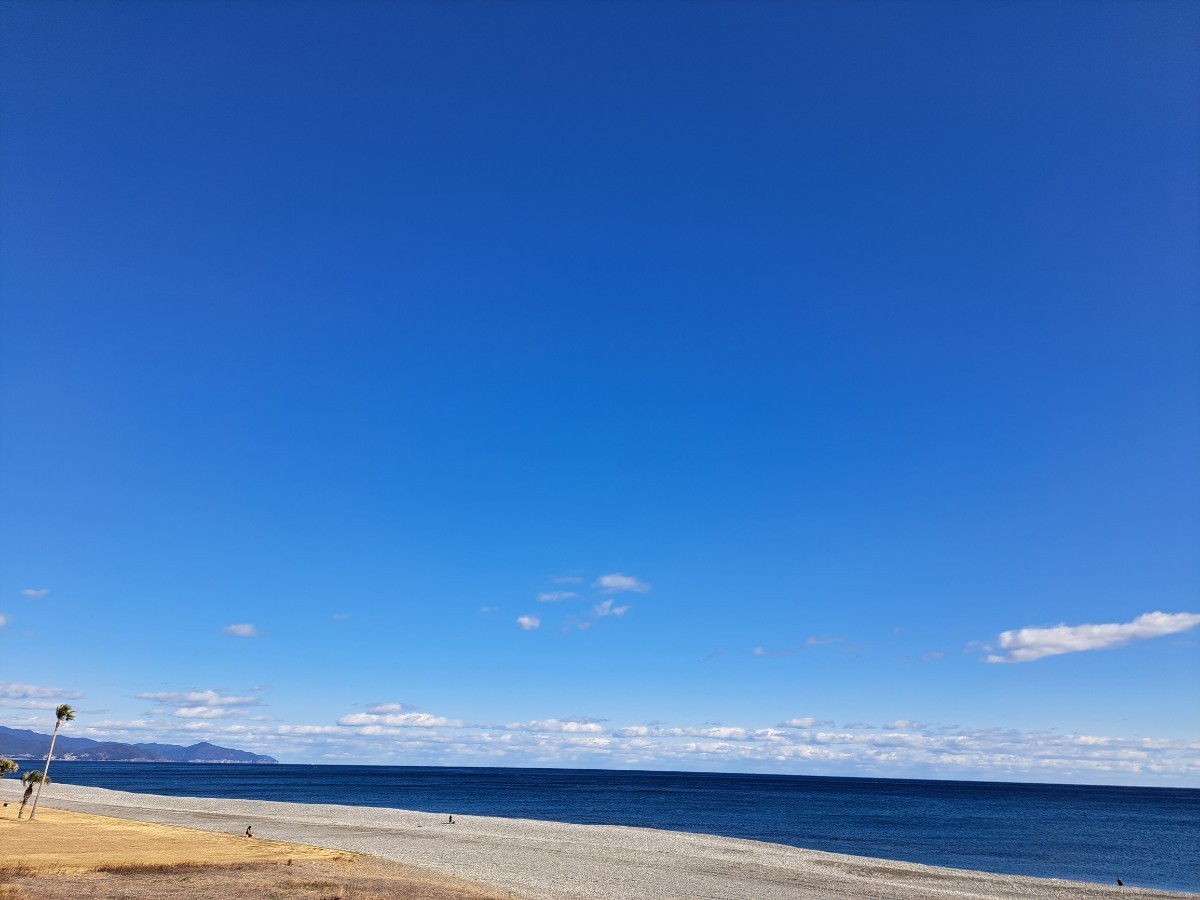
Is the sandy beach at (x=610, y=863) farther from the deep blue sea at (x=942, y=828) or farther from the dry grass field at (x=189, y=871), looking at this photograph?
the deep blue sea at (x=942, y=828)

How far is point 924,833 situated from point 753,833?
26.8m

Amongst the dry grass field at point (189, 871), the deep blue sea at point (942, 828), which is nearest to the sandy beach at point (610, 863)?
the dry grass field at point (189, 871)

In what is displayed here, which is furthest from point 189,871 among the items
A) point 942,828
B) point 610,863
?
point 942,828

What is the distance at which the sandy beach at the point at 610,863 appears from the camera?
4388 centimetres

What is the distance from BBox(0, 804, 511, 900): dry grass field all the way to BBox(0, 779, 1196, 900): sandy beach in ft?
8.17

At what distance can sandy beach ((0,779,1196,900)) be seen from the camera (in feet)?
144


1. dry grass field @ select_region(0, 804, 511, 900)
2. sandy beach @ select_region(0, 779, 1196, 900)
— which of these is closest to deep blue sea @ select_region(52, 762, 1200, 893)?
sandy beach @ select_region(0, 779, 1196, 900)

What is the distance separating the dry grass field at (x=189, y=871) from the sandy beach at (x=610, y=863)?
2.49 m

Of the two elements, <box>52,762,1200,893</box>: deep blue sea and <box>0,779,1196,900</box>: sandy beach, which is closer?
<box>0,779,1196,900</box>: sandy beach

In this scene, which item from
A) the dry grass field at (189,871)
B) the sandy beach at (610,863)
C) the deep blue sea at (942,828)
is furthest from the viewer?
the deep blue sea at (942,828)

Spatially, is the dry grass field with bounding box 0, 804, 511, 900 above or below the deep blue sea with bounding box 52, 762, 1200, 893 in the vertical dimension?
above

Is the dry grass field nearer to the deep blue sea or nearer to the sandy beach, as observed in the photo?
the sandy beach

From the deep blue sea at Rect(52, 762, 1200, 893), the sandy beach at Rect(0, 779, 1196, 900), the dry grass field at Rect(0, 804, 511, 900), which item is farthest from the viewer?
the deep blue sea at Rect(52, 762, 1200, 893)

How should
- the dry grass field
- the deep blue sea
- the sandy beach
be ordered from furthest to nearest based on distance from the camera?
the deep blue sea
the sandy beach
the dry grass field
